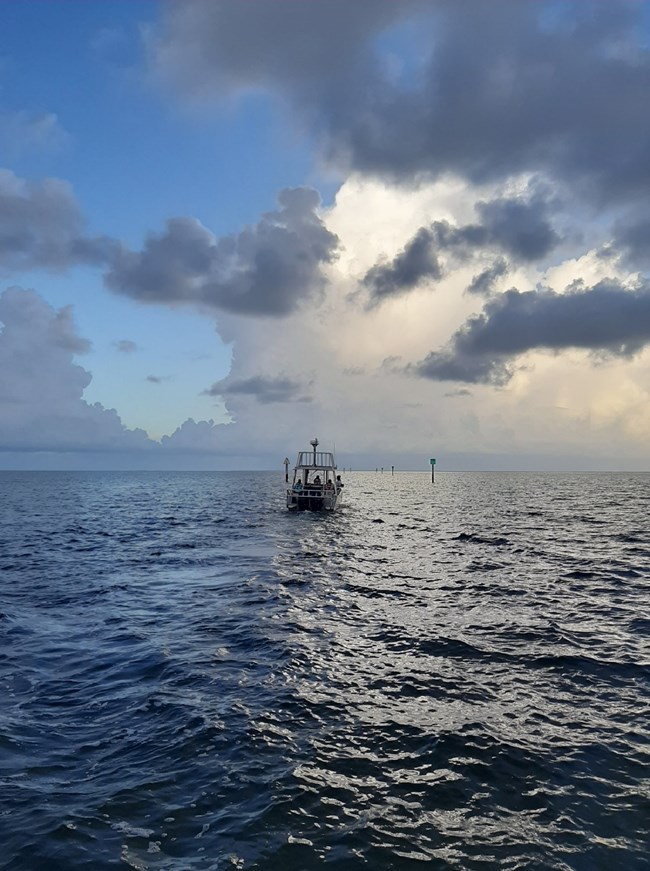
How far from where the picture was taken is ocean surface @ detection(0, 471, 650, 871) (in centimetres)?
702

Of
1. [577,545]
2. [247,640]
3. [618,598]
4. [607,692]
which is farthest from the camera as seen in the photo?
[577,545]

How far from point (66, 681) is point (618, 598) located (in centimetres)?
1881

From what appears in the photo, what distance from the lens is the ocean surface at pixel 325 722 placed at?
23.0 feet

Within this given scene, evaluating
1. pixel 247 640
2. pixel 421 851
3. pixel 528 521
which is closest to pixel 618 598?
pixel 247 640

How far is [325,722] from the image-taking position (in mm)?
10453

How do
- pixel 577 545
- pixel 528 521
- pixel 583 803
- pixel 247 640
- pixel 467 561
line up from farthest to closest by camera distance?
pixel 528 521, pixel 577 545, pixel 467 561, pixel 247 640, pixel 583 803

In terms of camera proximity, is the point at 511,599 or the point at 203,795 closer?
the point at 203,795

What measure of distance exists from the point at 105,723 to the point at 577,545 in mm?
32197

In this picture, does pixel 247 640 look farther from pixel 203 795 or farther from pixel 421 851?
pixel 421 851

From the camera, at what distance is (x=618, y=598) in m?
20.6

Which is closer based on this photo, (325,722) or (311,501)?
(325,722)

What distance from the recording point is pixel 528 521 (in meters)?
51.5

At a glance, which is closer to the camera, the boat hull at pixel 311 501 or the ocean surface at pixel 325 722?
the ocean surface at pixel 325 722

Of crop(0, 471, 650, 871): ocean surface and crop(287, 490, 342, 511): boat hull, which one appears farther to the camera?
crop(287, 490, 342, 511): boat hull
